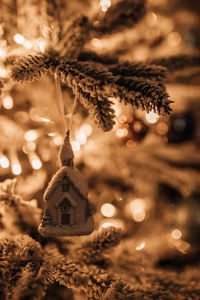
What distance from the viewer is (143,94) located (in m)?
0.66

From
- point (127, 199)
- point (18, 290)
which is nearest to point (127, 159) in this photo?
point (127, 199)

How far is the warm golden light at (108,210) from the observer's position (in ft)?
4.51

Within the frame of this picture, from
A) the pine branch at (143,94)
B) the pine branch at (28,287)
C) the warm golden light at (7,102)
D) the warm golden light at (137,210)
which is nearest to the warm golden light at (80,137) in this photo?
the warm golden light at (7,102)

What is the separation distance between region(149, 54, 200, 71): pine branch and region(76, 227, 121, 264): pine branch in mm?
595

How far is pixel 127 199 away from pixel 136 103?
0.82m

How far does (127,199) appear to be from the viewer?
4.58 ft

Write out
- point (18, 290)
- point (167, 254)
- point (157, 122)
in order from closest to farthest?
point (18, 290) → point (167, 254) → point (157, 122)

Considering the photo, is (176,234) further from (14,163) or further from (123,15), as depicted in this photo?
(123,15)

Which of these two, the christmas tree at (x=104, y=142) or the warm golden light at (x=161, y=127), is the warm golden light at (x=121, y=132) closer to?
the christmas tree at (x=104, y=142)

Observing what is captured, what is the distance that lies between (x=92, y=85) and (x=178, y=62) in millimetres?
454

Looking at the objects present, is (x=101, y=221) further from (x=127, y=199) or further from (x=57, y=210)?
(x=57, y=210)

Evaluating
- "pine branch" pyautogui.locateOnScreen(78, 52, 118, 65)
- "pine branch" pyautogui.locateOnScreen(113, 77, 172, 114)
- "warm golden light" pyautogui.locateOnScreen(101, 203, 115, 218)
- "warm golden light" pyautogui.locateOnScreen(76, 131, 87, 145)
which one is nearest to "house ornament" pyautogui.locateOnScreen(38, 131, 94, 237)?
"pine branch" pyautogui.locateOnScreen(113, 77, 172, 114)

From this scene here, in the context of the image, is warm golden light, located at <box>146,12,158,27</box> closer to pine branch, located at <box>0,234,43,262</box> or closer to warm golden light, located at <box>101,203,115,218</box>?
warm golden light, located at <box>101,203,115,218</box>

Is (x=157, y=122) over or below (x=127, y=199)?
over
